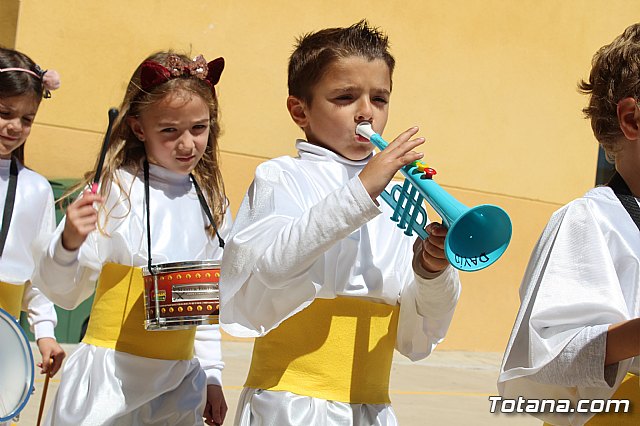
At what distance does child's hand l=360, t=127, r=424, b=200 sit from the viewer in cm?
247

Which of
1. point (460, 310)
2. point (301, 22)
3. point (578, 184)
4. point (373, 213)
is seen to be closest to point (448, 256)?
point (373, 213)

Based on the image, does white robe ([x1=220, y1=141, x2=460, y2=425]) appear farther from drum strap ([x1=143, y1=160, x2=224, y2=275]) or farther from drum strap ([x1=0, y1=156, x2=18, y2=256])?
drum strap ([x1=0, y1=156, x2=18, y2=256])

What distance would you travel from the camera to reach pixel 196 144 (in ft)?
12.3

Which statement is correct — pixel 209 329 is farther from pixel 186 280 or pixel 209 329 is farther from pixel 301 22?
pixel 301 22

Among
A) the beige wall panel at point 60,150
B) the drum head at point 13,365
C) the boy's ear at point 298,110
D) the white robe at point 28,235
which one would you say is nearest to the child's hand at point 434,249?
the boy's ear at point 298,110

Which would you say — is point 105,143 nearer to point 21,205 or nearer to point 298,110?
point 298,110

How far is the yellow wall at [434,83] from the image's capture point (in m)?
8.65

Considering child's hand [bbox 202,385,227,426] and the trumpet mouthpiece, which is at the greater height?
the trumpet mouthpiece

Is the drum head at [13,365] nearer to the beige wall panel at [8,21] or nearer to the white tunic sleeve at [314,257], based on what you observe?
the white tunic sleeve at [314,257]

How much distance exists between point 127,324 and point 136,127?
80cm

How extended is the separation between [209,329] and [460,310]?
721 cm

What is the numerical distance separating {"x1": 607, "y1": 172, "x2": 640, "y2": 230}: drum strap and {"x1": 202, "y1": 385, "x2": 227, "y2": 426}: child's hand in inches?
74.3

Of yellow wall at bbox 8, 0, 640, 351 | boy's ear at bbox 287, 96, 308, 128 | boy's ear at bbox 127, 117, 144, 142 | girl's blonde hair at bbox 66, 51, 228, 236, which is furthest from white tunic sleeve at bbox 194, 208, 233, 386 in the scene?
yellow wall at bbox 8, 0, 640, 351

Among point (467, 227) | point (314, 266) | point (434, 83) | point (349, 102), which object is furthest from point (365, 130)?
point (434, 83)
